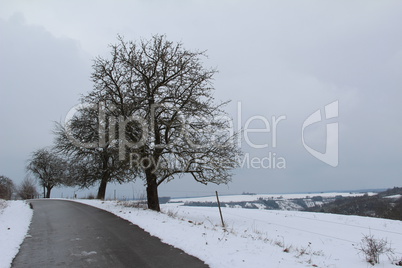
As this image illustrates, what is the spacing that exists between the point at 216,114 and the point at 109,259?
1167 centimetres

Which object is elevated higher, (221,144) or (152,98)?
(152,98)

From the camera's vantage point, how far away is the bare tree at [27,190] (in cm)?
6001

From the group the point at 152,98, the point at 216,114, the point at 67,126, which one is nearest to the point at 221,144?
the point at 216,114

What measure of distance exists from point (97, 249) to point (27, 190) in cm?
6407

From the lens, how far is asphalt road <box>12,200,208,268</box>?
6344 mm

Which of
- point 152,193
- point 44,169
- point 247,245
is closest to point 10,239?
point 247,245

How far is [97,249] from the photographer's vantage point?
24.6ft

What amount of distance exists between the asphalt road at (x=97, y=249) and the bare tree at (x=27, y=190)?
56072 mm

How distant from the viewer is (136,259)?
21.3ft

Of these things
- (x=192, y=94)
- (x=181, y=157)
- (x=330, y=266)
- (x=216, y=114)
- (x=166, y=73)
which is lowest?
(x=330, y=266)

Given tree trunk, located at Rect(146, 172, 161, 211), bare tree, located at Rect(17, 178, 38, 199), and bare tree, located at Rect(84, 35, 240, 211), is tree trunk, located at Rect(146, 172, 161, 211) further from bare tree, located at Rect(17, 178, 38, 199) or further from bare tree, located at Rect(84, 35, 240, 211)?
bare tree, located at Rect(17, 178, 38, 199)

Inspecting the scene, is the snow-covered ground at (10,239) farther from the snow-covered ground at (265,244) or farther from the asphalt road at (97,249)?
the snow-covered ground at (265,244)

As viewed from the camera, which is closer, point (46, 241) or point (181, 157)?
point (46, 241)

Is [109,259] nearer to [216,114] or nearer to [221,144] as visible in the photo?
[221,144]
